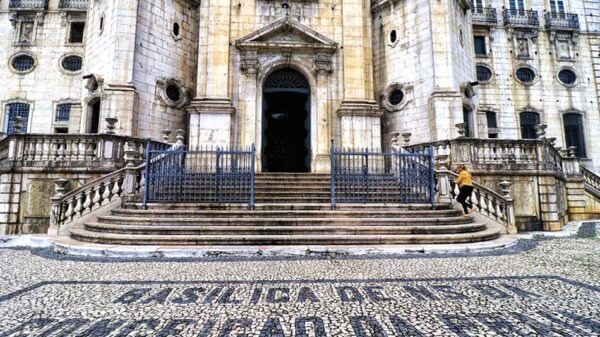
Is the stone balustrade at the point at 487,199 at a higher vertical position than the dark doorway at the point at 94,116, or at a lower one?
lower

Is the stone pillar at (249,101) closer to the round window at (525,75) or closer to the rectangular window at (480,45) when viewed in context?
the rectangular window at (480,45)

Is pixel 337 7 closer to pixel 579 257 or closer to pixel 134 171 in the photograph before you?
pixel 134 171

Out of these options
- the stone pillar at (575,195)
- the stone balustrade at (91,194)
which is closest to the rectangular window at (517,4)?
the stone pillar at (575,195)

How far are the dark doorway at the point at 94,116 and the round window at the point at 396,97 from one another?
14.5m

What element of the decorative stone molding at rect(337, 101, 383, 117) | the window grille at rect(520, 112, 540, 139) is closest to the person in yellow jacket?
the decorative stone molding at rect(337, 101, 383, 117)

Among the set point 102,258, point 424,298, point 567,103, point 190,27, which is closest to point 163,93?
point 190,27

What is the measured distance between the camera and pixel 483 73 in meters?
21.3

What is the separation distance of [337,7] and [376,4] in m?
2.73

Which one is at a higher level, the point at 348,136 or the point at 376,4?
the point at 376,4

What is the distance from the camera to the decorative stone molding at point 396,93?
15.2 meters

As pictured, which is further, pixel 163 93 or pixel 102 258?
Result: pixel 163 93

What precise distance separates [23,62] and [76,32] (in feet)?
12.5

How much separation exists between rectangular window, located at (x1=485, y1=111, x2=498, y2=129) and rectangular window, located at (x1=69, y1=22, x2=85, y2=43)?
27.9 m

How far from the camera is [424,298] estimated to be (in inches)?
155
